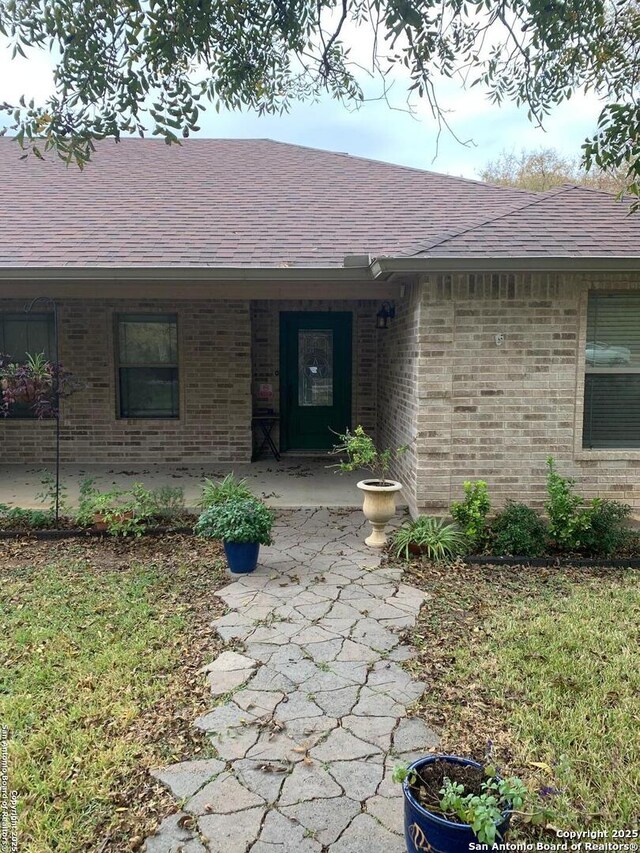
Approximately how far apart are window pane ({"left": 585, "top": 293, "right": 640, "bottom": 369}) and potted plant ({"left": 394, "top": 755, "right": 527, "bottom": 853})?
15.6 ft

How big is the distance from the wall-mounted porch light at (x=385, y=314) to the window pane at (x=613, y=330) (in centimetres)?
255

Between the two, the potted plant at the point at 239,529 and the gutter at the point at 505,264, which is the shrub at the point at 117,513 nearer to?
the potted plant at the point at 239,529

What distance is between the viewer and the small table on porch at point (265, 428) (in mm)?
9312

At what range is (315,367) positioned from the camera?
9742mm

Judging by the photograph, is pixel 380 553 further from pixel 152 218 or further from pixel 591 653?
pixel 152 218

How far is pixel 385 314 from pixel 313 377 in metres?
2.08

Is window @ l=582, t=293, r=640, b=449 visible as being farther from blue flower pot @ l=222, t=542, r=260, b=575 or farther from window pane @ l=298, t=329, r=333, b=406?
window pane @ l=298, t=329, r=333, b=406

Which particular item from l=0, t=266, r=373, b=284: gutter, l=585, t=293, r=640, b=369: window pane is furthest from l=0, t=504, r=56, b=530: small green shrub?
l=585, t=293, r=640, b=369: window pane

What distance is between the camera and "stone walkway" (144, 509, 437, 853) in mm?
2254

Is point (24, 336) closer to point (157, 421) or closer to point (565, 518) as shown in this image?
point (157, 421)

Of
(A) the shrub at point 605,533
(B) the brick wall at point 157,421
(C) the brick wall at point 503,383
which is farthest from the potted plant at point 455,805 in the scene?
(B) the brick wall at point 157,421

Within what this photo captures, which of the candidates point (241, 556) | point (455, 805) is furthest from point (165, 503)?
point (455, 805)

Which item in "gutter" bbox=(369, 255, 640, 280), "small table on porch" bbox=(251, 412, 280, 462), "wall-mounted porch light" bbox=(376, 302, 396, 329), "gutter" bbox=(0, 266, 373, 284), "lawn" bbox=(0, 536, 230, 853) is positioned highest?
"gutter" bbox=(0, 266, 373, 284)

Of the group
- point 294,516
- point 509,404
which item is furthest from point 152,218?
point 509,404
